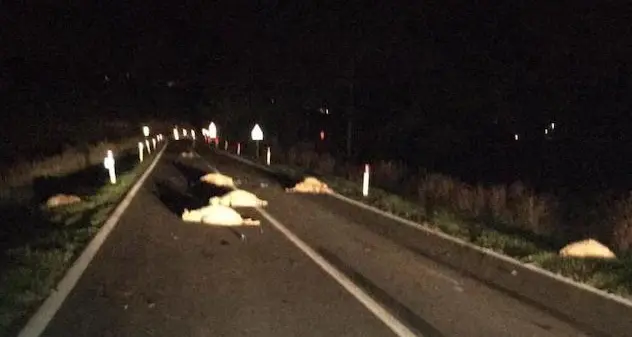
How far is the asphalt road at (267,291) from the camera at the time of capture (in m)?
8.44

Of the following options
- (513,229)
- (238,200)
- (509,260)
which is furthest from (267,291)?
(238,200)

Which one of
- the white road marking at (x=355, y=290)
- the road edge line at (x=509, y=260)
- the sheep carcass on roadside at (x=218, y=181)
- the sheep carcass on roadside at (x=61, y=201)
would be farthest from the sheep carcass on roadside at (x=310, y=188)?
the white road marking at (x=355, y=290)

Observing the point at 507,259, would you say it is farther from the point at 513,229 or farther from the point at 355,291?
the point at 513,229

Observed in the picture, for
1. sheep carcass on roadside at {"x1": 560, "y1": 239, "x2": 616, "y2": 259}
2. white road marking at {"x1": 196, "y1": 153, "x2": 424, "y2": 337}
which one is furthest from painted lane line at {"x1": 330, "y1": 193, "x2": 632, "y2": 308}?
white road marking at {"x1": 196, "y1": 153, "x2": 424, "y2": 337}

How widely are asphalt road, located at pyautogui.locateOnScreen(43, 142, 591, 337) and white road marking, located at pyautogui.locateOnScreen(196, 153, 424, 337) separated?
10 cm

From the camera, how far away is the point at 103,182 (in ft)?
92.2

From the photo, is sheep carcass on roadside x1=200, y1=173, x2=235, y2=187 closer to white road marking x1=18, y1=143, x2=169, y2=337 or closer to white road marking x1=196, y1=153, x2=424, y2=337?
white road marking x1=18, y1=143, x2=169, y2=337

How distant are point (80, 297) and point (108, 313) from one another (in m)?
0.92

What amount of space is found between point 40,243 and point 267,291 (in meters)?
5.03

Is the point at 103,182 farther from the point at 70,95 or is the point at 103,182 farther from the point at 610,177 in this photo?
the point at 70,95

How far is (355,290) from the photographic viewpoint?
10.5m

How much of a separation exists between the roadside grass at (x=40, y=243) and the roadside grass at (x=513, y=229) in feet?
22.5

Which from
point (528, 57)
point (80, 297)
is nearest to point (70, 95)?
point (528, 57)

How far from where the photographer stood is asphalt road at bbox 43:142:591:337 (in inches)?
332
